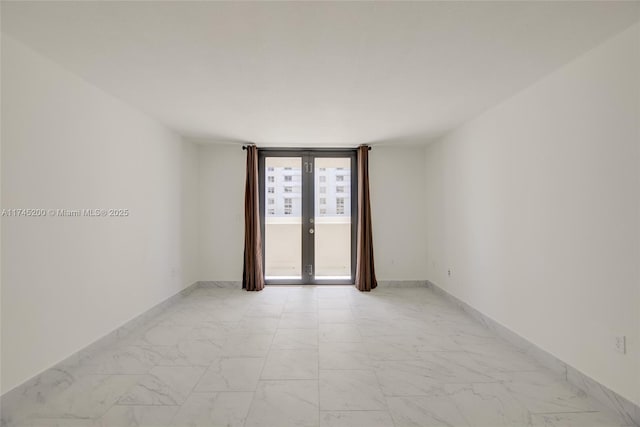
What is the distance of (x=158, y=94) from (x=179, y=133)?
1519mm

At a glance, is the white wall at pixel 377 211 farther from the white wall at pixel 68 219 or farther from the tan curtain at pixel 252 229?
the white wall at pixel 68 219

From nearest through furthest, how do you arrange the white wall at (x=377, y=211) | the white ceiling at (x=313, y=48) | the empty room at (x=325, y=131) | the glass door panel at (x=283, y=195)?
the white ceiling at (x=313, y=48)
the empty room at (x=325, y=131)
the white wall at (x=377, y=211)
the glass door panel at (x=283, y=195)

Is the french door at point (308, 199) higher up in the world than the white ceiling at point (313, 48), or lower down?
lower down

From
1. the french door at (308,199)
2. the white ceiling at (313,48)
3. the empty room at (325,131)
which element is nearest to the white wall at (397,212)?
the french door at (308,199)

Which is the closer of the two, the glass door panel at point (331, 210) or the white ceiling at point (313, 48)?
the white ceiling at point (313, 48)

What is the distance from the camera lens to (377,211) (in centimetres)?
501

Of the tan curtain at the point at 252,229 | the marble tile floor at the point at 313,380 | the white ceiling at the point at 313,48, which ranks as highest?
the white ceiling at the point at 313,48

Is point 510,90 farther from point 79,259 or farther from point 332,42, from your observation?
point 79,259

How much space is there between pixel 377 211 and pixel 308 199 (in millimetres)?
1226

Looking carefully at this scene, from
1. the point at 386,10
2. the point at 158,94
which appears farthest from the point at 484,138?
the point at 158,94

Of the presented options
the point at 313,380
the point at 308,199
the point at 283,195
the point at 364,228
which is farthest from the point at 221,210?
the point at 313,380

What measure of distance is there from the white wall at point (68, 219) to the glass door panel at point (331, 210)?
2521 mm

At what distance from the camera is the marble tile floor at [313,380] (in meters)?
1.80

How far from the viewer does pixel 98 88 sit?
8.64ft
